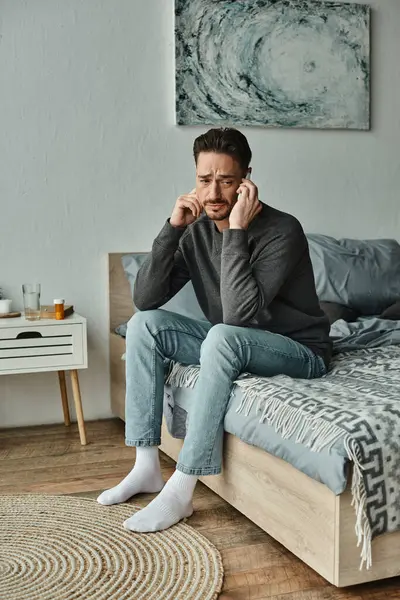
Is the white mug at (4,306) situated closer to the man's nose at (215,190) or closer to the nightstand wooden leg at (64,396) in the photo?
the nightstand wooden leg at (64,396)

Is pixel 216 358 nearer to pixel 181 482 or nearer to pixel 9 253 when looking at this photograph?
pixel 181 482

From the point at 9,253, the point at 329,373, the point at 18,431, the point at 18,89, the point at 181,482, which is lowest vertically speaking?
the point at 18,431

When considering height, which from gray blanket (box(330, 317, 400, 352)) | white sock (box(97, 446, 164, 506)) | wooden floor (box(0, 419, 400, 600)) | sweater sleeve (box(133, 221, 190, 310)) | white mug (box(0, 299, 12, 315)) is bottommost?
wooden floor (box(0, 419, 400, 600))

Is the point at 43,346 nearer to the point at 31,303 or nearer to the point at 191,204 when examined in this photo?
the point at 31,303

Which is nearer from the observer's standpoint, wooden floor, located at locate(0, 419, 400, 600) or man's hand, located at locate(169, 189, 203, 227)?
wooden floor, located at locate(0, 419, 400, 600)

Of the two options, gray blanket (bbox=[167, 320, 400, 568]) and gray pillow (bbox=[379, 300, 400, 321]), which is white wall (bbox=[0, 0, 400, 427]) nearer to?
gray pillow (bbox=[379, 300, 400, 321])

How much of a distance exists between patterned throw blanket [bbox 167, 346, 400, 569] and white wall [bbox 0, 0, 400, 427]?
144 cm

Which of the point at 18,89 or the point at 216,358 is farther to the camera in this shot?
the point at 18,89

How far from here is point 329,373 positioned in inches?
91.7

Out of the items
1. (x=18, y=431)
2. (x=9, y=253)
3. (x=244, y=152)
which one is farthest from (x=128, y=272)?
(x=244, y=152)

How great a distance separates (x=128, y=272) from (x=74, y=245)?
26cm

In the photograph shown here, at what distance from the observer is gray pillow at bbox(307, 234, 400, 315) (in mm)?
3248

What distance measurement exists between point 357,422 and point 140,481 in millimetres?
866

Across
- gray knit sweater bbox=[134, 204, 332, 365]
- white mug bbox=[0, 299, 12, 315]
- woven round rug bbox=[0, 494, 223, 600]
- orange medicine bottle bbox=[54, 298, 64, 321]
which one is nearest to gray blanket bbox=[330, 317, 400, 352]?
gray knit sweater bbox=[134, 204, 332, 365]
